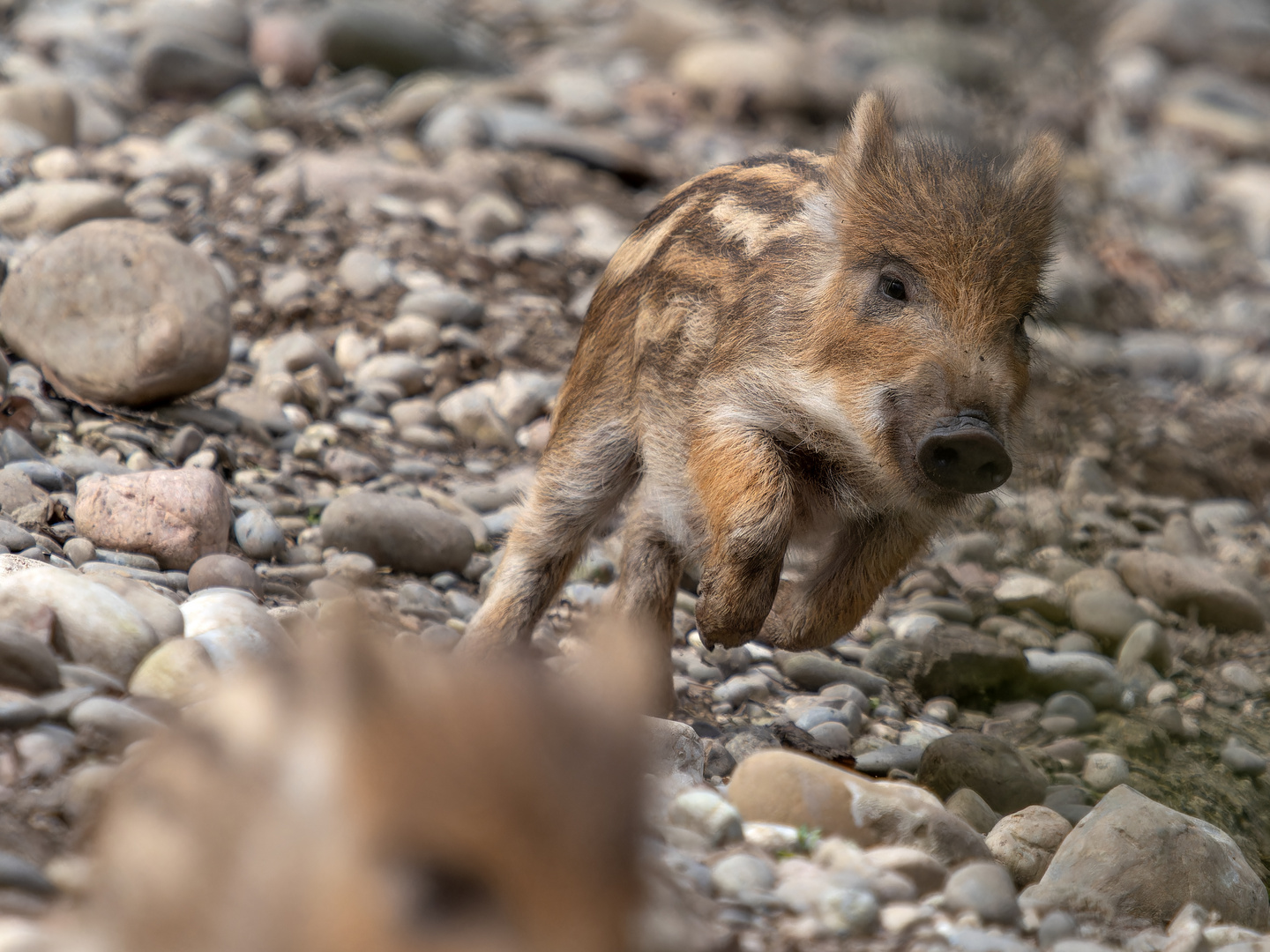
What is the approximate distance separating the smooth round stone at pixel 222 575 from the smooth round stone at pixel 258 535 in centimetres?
36

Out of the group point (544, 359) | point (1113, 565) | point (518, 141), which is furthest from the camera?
point (518, 141)

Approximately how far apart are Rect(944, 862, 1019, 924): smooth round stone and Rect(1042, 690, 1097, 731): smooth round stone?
194cm

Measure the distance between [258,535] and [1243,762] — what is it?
3.33 metres

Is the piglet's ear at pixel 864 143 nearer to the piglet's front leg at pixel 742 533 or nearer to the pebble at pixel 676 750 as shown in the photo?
the piglet's front leg at pixel 742 533

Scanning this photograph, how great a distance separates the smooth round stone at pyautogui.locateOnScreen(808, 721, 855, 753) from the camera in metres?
3.96

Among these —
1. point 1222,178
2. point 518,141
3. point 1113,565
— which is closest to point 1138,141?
point 1222,178

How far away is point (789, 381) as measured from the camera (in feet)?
12.6

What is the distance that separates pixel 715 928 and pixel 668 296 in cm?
235

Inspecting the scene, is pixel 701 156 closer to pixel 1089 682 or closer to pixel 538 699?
pixel 1089 682

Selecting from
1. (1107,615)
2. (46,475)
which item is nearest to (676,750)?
(46,475)

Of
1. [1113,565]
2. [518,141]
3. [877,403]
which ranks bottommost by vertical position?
[1113,565]

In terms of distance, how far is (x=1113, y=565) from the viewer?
572cm

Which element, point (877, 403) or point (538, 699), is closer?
point (538, 699)

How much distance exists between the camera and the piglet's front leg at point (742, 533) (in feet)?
12.0
